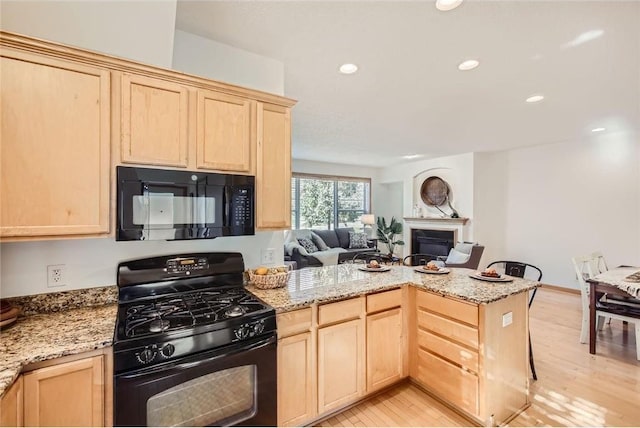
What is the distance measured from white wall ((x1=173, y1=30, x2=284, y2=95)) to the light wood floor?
2.63 meters

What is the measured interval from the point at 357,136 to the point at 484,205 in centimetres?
327

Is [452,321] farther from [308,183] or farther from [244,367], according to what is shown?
[308,183]

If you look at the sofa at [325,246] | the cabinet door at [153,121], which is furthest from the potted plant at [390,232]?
the cabinet door at [153,121]

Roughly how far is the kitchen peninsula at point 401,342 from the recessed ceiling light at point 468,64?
1810 mm

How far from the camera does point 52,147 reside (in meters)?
1.43

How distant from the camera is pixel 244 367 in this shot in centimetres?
157

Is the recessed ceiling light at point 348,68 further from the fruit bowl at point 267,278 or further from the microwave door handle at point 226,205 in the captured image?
the fruit bowl at point 267,278

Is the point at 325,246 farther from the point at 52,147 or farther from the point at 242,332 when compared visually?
the point at 52,147

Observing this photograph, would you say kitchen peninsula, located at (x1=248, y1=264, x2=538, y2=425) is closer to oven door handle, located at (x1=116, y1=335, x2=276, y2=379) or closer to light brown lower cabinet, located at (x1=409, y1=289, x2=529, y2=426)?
light brown lower cabinet, located at (x1=409, y1=289, x2=529, y2=426)

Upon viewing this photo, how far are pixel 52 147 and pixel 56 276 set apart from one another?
0.74 meters

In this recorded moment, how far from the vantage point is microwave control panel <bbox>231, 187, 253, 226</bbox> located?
6.18ft

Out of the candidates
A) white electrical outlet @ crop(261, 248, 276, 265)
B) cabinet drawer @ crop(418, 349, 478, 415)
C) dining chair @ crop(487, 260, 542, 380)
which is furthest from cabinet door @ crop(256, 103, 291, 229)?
dining chair @ crop(487, 260, 542, 380)

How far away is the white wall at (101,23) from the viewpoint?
1518mm

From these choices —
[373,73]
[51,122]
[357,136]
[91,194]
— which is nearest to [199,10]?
[51,122]
